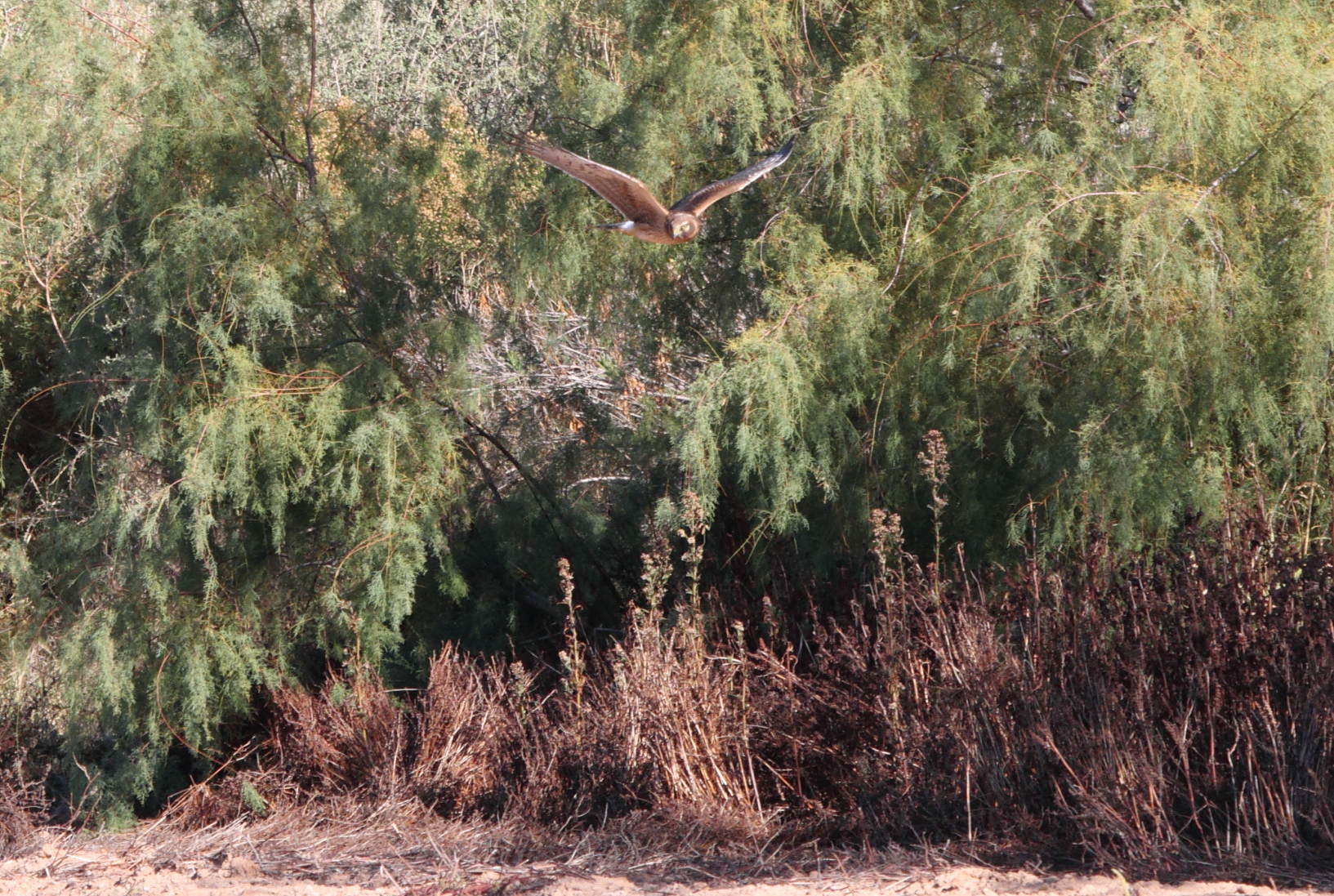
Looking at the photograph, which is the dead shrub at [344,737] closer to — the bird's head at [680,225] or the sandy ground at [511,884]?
the sandy ground at [511,884]

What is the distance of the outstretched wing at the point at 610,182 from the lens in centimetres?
516

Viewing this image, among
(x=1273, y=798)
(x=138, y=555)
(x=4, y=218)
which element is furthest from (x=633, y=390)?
(x=1273, y=798)

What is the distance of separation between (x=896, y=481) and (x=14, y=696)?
4977 millimetres

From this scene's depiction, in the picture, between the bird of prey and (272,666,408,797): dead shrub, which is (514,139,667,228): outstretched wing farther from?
(272,666,408,797): dead shrub

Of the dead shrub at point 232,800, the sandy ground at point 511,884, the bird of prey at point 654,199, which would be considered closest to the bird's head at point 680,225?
the bird of prey at point 654,199

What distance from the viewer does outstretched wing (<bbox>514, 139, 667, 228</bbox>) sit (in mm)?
5156

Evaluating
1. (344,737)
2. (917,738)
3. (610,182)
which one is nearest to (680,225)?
(610,182)

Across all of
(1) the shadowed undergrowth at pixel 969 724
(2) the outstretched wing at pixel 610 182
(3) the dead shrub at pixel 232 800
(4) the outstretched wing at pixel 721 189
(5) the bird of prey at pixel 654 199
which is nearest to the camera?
(1) the shadowed undergrowth at pixel 969 724

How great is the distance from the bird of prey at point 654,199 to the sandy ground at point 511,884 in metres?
2.46

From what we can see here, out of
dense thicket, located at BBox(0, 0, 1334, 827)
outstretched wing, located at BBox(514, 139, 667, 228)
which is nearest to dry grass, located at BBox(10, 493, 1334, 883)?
dense thicket, located at BBox(0, 0, 1334, 827)

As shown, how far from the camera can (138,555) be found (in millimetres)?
6715

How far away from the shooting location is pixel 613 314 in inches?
273

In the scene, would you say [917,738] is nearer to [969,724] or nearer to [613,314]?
[969,724]

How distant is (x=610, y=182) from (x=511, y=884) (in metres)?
2.60
